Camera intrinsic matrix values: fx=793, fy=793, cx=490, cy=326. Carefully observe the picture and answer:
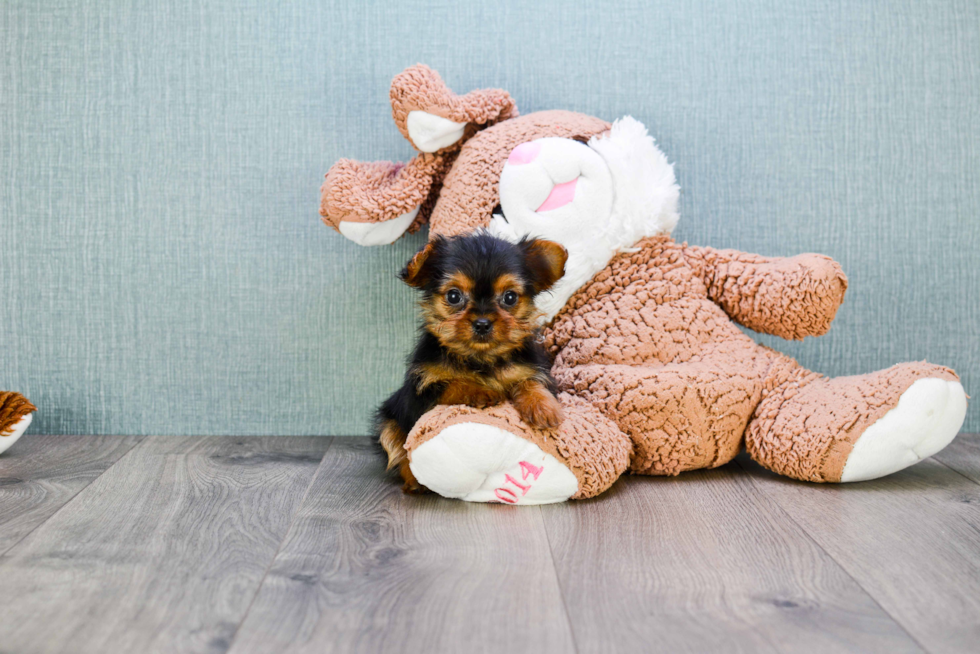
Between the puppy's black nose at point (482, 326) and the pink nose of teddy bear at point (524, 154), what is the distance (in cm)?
51

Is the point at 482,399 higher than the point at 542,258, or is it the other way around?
the point at 542,258

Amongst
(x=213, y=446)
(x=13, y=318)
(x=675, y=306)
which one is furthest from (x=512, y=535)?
(x=13, y=318)

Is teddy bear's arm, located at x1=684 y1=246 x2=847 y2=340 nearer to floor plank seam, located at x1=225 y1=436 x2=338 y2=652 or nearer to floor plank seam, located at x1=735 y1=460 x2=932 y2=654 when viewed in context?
floor plank seam, located at x1=735 y1=460 x2=932 y2=654

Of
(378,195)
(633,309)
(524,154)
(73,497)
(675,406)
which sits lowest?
(73,497)

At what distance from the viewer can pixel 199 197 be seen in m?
2.25

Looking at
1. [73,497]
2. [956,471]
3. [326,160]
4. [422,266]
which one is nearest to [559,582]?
[422,266]

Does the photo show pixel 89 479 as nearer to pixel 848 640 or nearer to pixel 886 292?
pixel 848 640

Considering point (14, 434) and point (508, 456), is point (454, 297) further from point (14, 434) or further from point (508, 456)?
point (14, 434)

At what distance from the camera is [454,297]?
161cm

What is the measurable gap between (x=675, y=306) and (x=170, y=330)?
55.7 inches

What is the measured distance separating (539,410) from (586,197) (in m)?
0.56

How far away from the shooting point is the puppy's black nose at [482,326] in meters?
1.54

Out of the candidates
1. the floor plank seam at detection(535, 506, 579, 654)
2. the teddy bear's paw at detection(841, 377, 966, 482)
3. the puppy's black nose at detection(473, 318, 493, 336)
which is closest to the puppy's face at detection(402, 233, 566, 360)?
the puppy's black nose at detection(473, 318, 493, 336)

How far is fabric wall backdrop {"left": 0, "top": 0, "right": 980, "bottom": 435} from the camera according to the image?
7.31 ft
